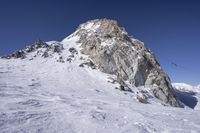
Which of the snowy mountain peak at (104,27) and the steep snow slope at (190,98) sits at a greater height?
the snowy mountain peak at (104,27)

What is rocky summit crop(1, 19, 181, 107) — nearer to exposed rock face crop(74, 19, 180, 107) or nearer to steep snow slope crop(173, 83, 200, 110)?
exposed rock face crop(74, 19, 180, 107)

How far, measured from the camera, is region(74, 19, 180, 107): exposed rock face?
45500mm

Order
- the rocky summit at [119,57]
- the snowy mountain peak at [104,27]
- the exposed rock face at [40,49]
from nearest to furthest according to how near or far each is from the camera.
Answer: the rocky summit at [119,57], the exposed rock face at [40,49], the snowy mountain peak at [104,27]

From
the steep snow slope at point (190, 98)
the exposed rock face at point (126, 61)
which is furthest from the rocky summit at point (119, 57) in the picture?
the steep snow slope at point (190, 98)

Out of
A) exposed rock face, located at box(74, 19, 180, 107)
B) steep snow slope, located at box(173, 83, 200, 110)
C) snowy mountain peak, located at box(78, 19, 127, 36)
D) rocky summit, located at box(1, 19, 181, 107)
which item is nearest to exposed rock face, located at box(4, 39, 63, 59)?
rocky summit, located at box(1, 19, 181, 107)

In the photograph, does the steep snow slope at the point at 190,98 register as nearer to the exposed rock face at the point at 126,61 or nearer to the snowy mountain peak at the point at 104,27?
the exposed rock face at the point at 126,61

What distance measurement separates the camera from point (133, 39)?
61969 mm

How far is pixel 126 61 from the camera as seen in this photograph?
4869 centimetres

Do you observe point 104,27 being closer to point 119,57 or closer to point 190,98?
point 119,57

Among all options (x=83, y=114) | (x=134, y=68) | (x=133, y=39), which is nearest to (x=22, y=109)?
(x=83, y=114)

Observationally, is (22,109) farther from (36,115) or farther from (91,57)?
(91,57)

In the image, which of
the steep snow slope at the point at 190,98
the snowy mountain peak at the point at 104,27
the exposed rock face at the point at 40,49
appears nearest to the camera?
the steep snow slope at the point at 190,98

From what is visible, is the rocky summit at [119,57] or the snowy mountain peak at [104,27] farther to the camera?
the snowy mountain peak at [104,27]

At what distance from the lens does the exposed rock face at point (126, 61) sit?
45500 mm
